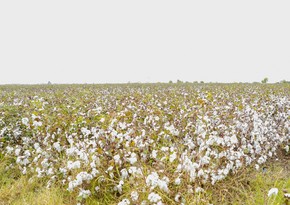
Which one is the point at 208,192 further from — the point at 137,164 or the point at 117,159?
the point at 117,159

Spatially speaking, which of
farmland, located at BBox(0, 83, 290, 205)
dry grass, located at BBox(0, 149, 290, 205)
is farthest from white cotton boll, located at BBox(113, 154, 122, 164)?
dry grass, located at BBox(0, 149, 290, 205)

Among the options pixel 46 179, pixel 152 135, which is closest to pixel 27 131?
pixel 46 179

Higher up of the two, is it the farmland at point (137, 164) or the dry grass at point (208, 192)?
the farmland at point (137, 164)

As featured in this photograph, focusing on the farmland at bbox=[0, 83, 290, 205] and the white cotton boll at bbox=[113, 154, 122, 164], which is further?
the white cotton boll at bbox=[113, 154, 122, 164]

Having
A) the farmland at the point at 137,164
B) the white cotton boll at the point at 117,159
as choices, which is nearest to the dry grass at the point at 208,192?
the farmland at the point at 137,164

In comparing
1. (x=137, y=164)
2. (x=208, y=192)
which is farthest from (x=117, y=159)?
(x=208, y=192)

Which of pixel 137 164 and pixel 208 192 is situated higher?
pixel 137 164

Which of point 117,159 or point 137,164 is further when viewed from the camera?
point 137,164

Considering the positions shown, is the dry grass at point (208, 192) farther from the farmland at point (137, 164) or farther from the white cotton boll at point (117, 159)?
the white cotton boll at point (117, 159)

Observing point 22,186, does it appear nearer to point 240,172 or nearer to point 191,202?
point 191,202

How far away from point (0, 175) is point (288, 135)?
7.40 m

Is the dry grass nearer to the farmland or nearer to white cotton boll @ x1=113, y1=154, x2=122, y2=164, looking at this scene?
the farmland

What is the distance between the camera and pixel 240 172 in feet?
19.2

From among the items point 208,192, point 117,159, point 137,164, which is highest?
point 117,159
